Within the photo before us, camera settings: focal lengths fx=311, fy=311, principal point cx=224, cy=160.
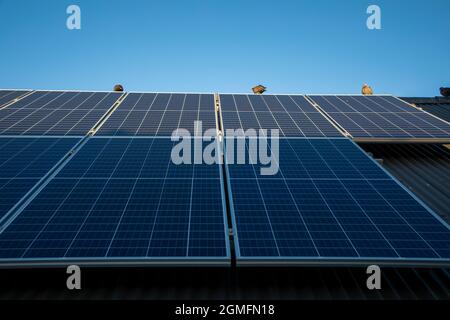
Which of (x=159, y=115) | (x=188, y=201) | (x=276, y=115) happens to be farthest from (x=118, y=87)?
(x=188, y=201)

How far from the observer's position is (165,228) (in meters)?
7.57

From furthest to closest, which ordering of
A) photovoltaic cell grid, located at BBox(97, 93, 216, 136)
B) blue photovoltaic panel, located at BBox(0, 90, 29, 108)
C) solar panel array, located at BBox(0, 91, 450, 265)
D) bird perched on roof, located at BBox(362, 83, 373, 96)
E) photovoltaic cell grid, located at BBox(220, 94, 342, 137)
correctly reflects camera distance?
bird perched on roof, located at BBox(362, 83, 373, 96), blue photovoltaic panel, located at BBox(0, 90, 29, 108), photovoltaic cell grid, located at BBox(220, 94, 342, 137), photovoltaic cell grid, located at BBox(97, 93, 216, 136), solar panel array, located at BBox(0, 91, 450, 265)

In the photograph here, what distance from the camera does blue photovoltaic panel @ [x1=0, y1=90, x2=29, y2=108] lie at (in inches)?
651

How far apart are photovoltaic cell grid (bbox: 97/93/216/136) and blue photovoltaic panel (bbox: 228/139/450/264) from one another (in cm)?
460

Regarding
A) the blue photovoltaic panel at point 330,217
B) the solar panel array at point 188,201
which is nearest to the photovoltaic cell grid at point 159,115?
the solar panel array at point 188,201

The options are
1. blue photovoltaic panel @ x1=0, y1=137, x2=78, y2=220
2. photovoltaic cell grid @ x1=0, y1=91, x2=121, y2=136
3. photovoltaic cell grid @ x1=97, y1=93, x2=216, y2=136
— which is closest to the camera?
blue photovoltaic panel @ x1=0, y1=137, x2=78, y2=220

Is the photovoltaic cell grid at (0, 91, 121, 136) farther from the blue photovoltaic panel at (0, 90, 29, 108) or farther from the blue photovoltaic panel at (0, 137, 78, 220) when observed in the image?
the blue photovoltaic panel at (0, 137, 78, 220)

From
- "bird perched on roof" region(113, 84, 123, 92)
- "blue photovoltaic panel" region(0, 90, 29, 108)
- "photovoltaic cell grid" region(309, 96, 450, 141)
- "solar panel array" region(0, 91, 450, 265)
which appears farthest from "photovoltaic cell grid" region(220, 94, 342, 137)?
"blue photovoltaic panel" region(0, 90, 29, 108)

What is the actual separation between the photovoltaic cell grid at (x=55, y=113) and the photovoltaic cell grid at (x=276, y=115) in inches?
251

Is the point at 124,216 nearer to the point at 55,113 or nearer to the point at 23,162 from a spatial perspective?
the point at 23,162

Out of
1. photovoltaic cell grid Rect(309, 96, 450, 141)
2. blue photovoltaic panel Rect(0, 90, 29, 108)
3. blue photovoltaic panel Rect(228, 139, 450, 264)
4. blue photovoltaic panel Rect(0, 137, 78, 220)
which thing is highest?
blue photovoltaic panel Rect(0, 90, 29, 108)

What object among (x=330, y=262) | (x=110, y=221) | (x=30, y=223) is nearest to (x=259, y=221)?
(x=330, y=262)

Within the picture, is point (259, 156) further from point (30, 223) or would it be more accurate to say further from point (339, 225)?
point (30, 223)
